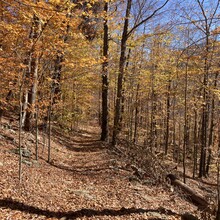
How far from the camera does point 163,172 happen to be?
9.62 metres

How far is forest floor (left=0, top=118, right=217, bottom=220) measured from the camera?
5.20 metres

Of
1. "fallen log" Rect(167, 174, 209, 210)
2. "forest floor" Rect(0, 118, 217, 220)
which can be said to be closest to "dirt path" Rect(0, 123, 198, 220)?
"forest floor" Rect(0, 118, 217, 220)

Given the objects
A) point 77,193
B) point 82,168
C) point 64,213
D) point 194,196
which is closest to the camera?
point 64,213

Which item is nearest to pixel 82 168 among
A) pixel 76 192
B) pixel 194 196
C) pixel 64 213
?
pixel 76 192

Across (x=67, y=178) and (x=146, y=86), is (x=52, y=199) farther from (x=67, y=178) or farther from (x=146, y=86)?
(x=146, y=86)

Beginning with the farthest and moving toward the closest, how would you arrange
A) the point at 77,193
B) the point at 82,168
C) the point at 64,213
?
the point at 82,168 → the point at 77,193 → the point at 64,213

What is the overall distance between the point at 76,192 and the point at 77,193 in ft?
0.26

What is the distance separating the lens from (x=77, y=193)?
6477mm

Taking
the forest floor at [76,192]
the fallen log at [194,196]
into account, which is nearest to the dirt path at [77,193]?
the forest floor at [76,192]

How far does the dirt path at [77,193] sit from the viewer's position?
5.18 metres

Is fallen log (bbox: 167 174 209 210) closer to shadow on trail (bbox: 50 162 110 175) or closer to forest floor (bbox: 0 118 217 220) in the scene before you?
forest floor (bbox: 0 118 217 220)

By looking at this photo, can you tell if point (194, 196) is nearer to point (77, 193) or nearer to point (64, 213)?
point (77, 193)

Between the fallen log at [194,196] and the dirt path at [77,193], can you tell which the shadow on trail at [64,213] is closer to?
the dirt path at [77,193]

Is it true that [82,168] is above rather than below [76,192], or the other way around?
below
